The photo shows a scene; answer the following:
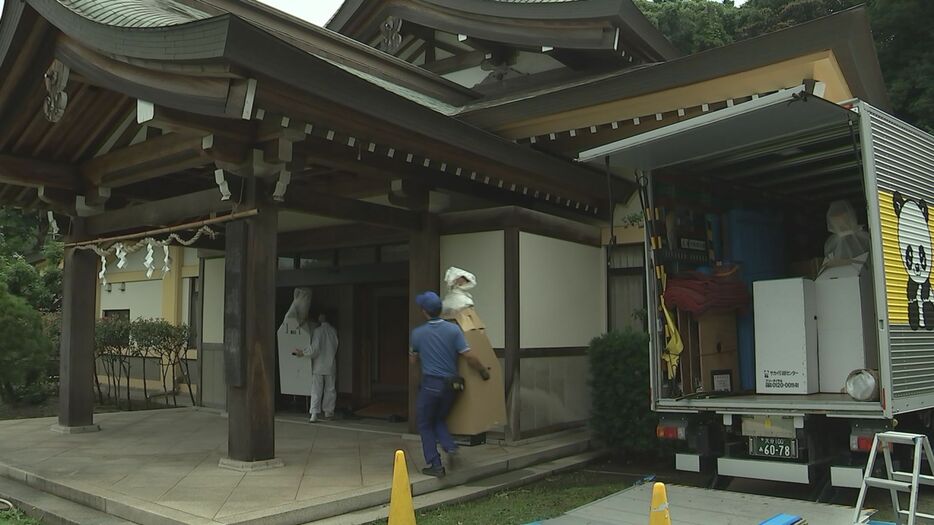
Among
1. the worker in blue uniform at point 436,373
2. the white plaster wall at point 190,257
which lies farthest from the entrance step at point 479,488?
the white plaster wall at point 190,257

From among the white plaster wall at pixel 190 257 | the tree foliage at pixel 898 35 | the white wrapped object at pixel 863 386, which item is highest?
the tree foliage at pixel 898 35

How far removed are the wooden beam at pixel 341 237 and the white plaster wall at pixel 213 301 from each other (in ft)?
6.40

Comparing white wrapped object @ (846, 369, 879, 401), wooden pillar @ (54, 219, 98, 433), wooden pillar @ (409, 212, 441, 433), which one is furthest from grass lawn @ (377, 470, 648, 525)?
wooden pillar @ (54, 219, 98, 433)

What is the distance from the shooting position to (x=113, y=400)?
14.7 meters

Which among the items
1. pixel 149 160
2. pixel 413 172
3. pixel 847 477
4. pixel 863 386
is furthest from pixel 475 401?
pixel 149 160

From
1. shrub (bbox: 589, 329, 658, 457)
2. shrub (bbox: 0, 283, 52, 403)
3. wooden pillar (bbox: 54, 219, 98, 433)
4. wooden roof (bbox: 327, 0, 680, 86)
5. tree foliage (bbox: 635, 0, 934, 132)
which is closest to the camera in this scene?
shrub (bbox: 589, 329, 658, 457)

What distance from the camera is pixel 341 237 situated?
9109 millimetres

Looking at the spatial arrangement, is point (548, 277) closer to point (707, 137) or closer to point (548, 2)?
point (707, 137)

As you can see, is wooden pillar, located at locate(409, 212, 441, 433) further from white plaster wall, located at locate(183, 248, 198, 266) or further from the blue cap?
white plaster wall, located at locate(183, 248, 198, 266)

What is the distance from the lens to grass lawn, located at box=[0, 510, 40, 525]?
558cm

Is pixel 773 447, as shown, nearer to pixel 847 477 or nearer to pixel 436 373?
pixel 847 477

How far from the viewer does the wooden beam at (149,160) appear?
267 inches

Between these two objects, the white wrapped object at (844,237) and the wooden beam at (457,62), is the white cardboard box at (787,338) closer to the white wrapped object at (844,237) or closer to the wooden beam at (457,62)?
the white wrapped object at (844,237)

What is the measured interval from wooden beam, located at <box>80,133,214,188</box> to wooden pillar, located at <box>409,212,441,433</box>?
8.32 feet
